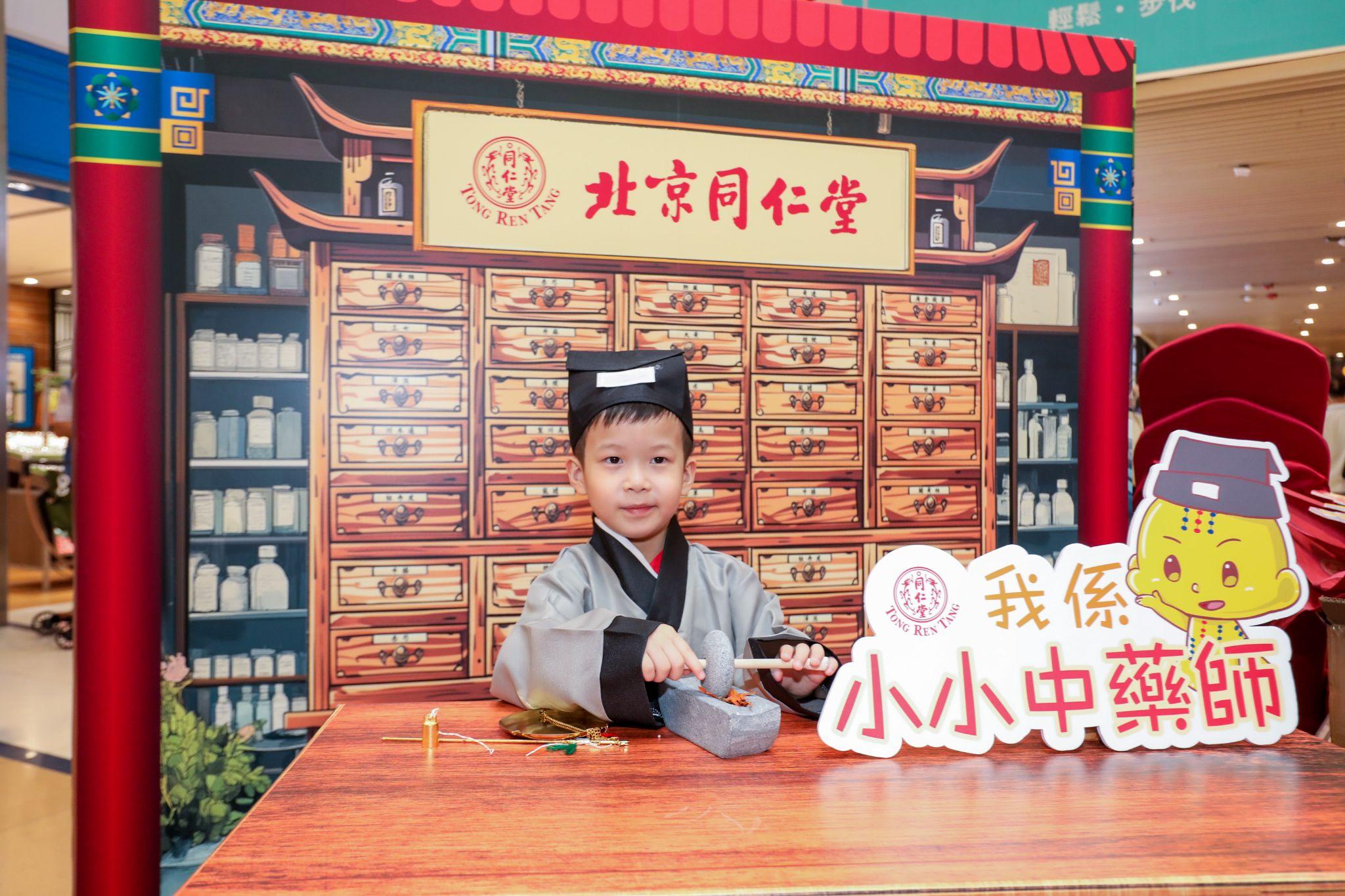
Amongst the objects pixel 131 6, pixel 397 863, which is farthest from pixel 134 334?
pixel 397 863

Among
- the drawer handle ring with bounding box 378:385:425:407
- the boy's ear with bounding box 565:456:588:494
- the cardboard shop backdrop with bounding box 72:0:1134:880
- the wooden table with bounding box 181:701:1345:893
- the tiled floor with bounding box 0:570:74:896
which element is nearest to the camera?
the wooden table with bounding box 181:701:1345:893

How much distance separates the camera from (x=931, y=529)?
8.33 ft

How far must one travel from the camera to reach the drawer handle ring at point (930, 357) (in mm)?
2516

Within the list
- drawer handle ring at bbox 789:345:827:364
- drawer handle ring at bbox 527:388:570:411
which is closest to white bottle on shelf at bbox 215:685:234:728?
drawer handle ring at bbox 527:388:570:411

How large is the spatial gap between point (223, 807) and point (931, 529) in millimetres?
1982

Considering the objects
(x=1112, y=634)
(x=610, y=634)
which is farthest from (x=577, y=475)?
(x=1112, y=634)

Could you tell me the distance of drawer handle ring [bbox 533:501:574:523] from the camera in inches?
94.1

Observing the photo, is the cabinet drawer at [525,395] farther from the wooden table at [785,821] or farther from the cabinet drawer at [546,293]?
the wooden table at [785,821]

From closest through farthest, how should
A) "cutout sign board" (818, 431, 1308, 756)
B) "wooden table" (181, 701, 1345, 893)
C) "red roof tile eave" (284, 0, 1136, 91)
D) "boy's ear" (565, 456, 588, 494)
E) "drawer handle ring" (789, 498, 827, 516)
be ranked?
1. "wooden table" (181, 701, 1345, 893)
2. "cutout sign board" (818, 431, 1308, 756)
3. "boy's ear" (565, 456, 588, 494)
4. "red roof tile eave" (284, 0, 1136, 91)
5. "drawer handle ring" (789, 498, 827, 516)

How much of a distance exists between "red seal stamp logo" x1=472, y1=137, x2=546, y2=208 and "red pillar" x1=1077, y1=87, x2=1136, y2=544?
1514 mm

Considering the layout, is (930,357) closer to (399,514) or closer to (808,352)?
(808,352)

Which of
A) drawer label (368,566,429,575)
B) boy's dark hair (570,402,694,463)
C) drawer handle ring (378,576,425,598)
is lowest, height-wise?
drawer handle ring (378,576,425,598)

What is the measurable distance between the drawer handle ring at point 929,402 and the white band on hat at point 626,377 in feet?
3.56

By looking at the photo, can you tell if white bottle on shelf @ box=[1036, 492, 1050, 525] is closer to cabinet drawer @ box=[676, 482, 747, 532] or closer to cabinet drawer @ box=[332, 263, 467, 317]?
cabinet drawer @ box=[676, 482, 747, 532]
